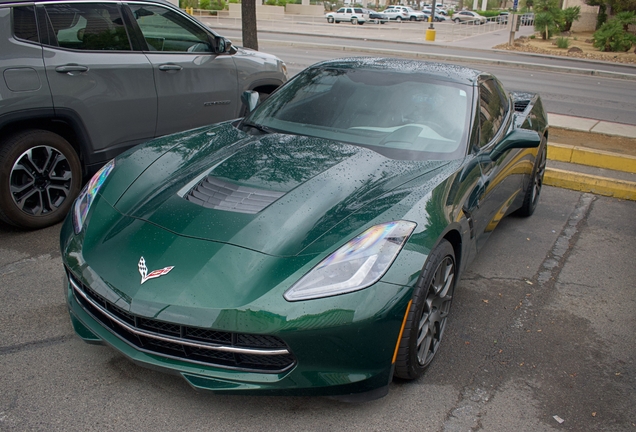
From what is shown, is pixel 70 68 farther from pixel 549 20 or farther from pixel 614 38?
pixel 549 20

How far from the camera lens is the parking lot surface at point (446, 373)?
9.12 ft

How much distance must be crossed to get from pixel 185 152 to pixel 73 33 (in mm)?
1993

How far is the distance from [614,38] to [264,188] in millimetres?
32739

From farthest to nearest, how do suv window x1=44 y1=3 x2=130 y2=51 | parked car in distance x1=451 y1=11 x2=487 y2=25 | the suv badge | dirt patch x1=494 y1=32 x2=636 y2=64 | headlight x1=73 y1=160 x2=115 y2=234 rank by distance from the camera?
1. parked car in distance x1=451 y1=11 x2=487 y2=25
2. dirt patch x1=494 y1=32 x2=636 y2=64
3. suv window x1=44 y1=3 x2=130 y2=51
4. headlight x1=73 y1=160 x2=115 y2=234
5. the suv badge

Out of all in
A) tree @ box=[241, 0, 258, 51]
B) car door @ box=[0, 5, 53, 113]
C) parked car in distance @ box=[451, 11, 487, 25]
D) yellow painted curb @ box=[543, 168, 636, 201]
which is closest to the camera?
car door @ box=[0, 5, 53, 113]

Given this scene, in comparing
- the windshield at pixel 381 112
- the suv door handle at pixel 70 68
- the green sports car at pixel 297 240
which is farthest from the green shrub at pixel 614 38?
the suv door handle at pixel 70 68

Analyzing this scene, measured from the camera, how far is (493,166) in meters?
4.14

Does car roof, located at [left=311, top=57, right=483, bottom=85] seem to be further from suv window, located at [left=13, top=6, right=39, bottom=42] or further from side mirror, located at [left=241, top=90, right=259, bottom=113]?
suv window, located at [left=13, top=6, right=39, bottom=42]

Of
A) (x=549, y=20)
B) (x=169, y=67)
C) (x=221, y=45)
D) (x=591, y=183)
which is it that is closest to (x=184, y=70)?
(x=169, y=67)

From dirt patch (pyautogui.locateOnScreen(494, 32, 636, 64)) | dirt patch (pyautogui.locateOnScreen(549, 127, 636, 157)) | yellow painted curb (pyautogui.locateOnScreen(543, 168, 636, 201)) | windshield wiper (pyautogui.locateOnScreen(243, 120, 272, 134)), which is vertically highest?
windshield wiper (pyautogui.locateOnScreen(243, 120, 272, 134))

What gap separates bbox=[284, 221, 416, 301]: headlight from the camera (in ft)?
8.56

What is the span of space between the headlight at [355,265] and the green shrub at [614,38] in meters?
32.4

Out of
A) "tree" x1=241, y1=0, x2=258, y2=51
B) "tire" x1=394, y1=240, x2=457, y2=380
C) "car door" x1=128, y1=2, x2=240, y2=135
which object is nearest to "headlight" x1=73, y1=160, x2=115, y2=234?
"tire" x1=394, y1=240, x2=457, y2=380

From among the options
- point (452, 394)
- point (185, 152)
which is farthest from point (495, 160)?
point (185, 152)
